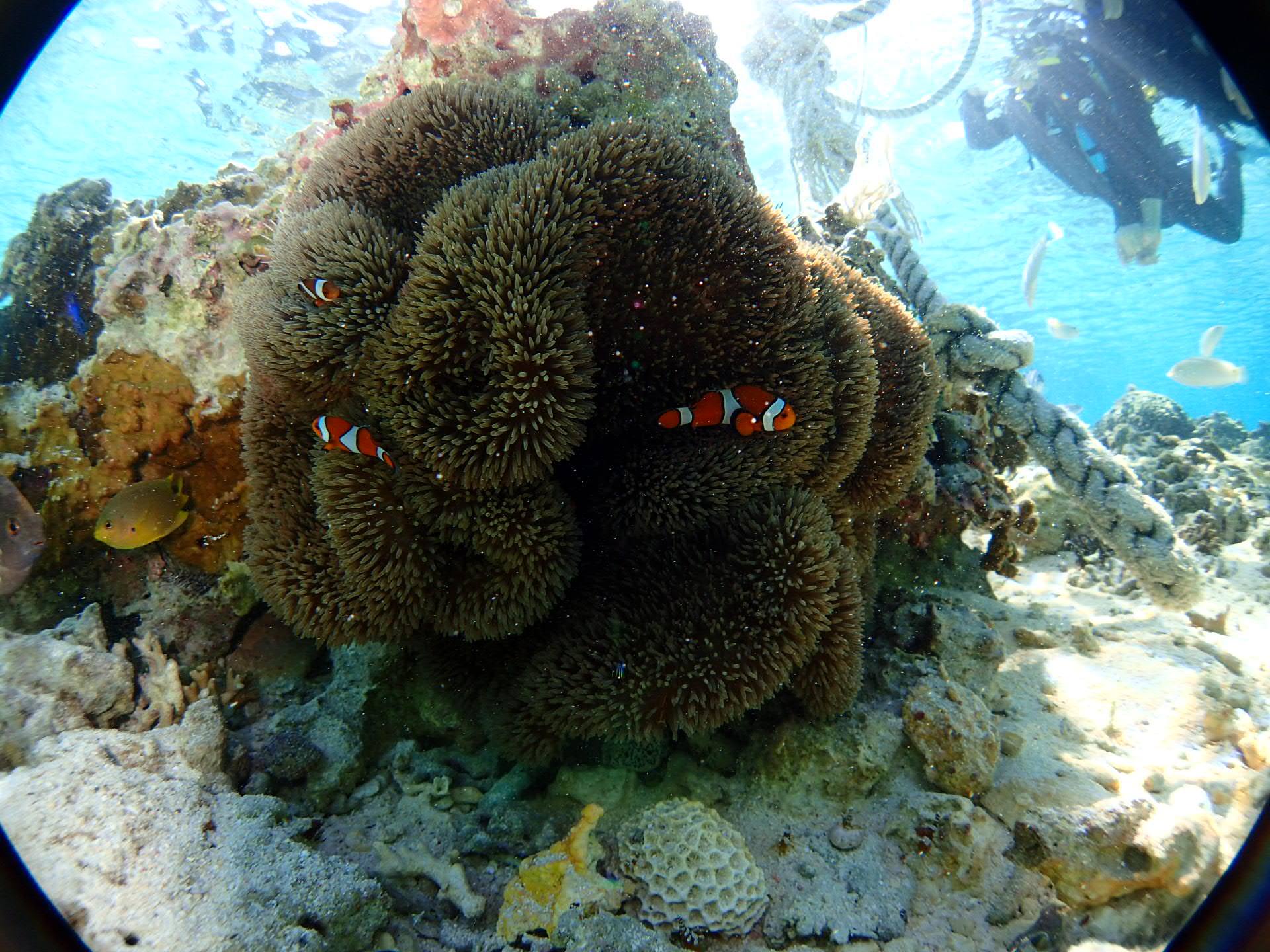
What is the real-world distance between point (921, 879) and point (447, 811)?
2141 mm

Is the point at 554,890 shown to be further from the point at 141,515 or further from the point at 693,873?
the point at 141,515

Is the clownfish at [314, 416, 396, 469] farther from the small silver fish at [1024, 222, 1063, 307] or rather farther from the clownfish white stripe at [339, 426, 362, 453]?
the small silver fish at [1024, 222, 1063, 307]

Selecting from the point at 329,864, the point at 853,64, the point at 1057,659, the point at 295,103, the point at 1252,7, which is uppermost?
the point at 295,103

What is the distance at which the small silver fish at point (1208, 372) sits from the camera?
9688mm

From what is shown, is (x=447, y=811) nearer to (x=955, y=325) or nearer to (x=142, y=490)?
(x=142, y=490)

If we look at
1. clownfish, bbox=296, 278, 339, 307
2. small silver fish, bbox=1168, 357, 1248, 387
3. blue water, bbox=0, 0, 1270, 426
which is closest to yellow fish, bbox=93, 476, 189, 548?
clownfish, bbox=296, 278, 339, 307

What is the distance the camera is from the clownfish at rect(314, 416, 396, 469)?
93.1 inches

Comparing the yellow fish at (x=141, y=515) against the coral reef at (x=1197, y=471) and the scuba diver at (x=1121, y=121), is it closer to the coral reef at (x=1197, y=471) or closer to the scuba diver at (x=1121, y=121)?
the coral reef at (x=1197, y=471)

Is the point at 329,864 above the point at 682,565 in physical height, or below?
below

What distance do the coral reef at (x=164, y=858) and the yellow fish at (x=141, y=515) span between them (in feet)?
3.85

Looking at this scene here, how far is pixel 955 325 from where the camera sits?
165 inches

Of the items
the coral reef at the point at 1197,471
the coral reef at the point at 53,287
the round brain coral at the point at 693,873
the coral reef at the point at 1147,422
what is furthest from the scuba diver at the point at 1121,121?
the coral reef at the point at 53,287

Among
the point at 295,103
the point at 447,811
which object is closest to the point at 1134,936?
the point at 447,811

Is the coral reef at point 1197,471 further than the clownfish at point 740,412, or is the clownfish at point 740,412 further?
the coral reef at point 1197,471
